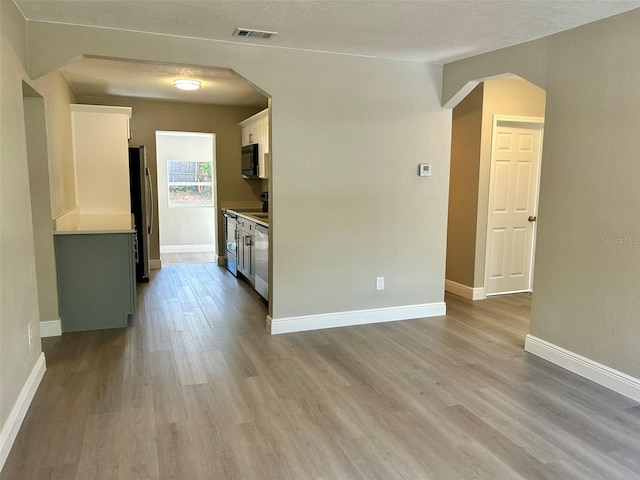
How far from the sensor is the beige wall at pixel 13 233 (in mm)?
2385

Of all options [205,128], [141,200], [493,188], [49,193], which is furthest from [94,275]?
[493,188]

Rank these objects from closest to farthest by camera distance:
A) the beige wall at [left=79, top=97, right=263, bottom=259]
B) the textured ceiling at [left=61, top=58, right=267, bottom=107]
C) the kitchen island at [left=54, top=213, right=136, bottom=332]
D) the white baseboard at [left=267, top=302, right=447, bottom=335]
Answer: the kitchen island at [left=54, top=213, right=136, bottom=332] → the white baseboard at [left=267, top=302, right=447, bottom=335] → the textured ceiling at [left=61, top=58, right=267, bottom=107] → the beige wall at [left=79, top=97, right=263, bottom=259]

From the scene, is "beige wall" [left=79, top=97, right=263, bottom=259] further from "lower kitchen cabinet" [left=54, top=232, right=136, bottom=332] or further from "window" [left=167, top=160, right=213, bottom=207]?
"lower kitchen cabinet" [left=54, top=232, right=136, bottom=332]

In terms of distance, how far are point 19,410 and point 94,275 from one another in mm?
1721

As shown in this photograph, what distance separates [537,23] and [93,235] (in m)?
3.85

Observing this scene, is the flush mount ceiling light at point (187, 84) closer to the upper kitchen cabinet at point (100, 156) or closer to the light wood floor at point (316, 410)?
the upper kitchen cabinet at point (100, 156)

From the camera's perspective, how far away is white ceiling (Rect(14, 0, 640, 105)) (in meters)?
2.73

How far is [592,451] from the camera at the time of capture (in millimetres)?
2354

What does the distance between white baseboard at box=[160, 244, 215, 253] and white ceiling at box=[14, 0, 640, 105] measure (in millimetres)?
5898

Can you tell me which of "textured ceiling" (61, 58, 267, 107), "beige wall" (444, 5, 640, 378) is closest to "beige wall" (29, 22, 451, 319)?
"textured ceiling" (61, 58, 267, 107)

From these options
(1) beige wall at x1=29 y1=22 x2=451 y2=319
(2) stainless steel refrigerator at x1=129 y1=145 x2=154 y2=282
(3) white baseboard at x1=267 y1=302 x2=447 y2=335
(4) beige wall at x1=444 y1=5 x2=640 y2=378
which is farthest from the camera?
(2) stainless steel refrigerator at x1=129 y1=145 x2=154 y2=282

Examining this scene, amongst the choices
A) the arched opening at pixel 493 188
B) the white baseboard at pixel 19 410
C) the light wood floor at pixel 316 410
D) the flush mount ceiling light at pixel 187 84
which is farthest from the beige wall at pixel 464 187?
the white baseboard at pixel 19 410

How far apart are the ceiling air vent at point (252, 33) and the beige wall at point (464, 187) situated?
8.87 ft

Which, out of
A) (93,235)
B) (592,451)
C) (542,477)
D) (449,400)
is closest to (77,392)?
(93,235)
